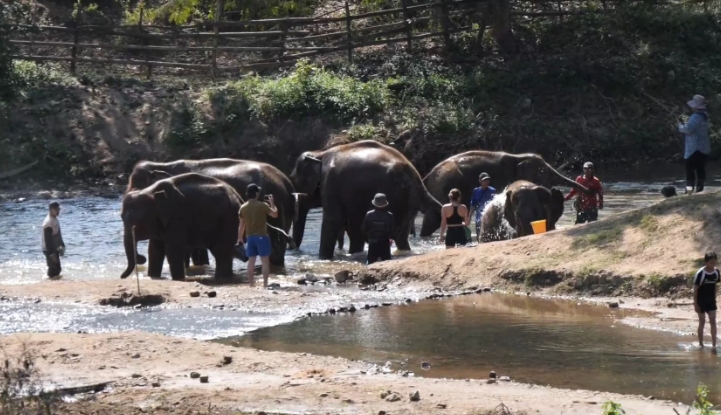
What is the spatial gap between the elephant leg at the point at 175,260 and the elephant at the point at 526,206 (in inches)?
190

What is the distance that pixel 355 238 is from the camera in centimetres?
2208

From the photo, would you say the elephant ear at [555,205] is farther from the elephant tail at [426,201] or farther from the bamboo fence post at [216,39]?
the bamboo fence post at [216,39]

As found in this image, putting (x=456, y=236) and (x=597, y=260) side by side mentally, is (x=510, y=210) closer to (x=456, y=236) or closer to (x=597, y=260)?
(x=456, y=236)

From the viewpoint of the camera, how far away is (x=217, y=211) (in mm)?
18984

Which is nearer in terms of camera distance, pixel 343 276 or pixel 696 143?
pixel 343 276

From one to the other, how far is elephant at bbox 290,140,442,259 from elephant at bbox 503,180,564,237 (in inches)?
83.4

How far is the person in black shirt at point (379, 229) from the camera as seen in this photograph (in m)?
18.8

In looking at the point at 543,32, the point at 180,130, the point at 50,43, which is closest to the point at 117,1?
the point at 50,43

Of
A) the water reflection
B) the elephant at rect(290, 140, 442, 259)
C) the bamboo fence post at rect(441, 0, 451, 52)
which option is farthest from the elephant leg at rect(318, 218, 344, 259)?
the bamboo fence post at rect(441, 0, 451, 52)

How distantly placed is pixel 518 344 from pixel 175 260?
699 centimetres

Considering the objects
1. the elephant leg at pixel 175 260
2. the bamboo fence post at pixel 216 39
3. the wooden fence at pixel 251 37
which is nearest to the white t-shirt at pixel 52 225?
the elephant leg at pixel 175 260

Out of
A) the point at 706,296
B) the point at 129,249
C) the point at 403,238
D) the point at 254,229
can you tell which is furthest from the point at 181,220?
the point at 706,296

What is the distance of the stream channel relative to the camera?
448 inches

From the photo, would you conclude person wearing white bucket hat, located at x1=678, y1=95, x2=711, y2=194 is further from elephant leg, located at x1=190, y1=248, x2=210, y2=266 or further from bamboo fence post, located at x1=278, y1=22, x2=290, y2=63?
bamboo fence post, located at x1=278, y1=22, x2=290, y2=63
